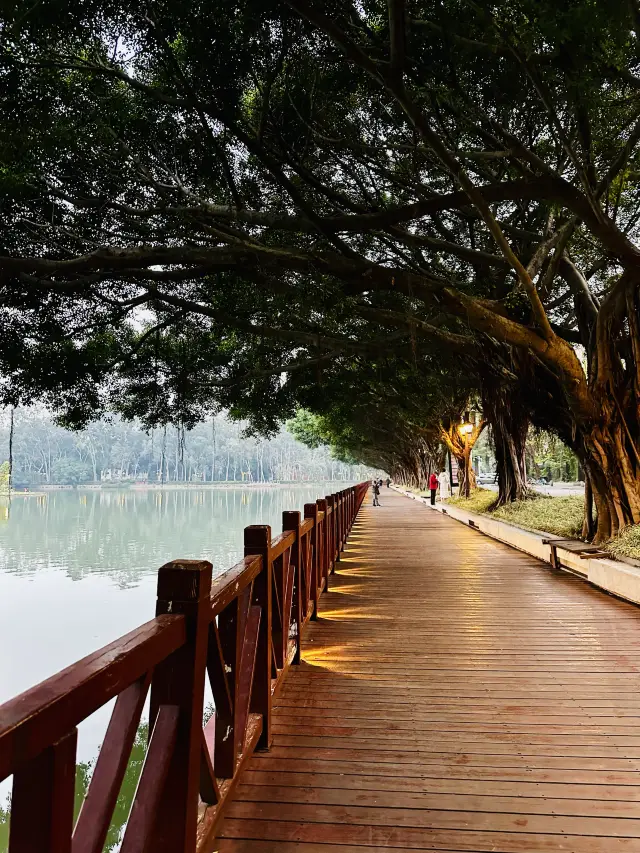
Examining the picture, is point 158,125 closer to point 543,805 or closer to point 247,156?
point 247,156

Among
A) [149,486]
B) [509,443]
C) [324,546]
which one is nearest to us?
[324,546]

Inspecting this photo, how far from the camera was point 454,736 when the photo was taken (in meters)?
2.97

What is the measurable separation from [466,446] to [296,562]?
1656 centimetres

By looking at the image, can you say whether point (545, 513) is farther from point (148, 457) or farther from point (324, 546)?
point (148, 457)

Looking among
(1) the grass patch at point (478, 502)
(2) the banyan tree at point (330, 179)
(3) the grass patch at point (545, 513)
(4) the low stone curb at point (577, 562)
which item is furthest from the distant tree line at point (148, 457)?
(2) the banyan tree at point (330, 179)

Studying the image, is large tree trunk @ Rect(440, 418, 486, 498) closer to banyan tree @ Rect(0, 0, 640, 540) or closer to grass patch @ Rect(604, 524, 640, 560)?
banyan tree @ Rect(0, 0, 640, 540)

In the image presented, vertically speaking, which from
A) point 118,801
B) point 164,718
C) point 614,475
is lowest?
point 118,801

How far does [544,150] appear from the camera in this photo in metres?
7.31

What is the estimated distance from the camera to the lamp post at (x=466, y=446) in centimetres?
1848

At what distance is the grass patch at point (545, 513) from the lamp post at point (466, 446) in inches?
150

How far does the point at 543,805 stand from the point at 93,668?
2030 mm

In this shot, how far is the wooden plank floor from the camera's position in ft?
7.13

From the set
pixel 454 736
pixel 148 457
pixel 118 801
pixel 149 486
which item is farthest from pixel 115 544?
pixel 149 486

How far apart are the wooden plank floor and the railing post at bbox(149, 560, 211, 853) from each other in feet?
1.93
